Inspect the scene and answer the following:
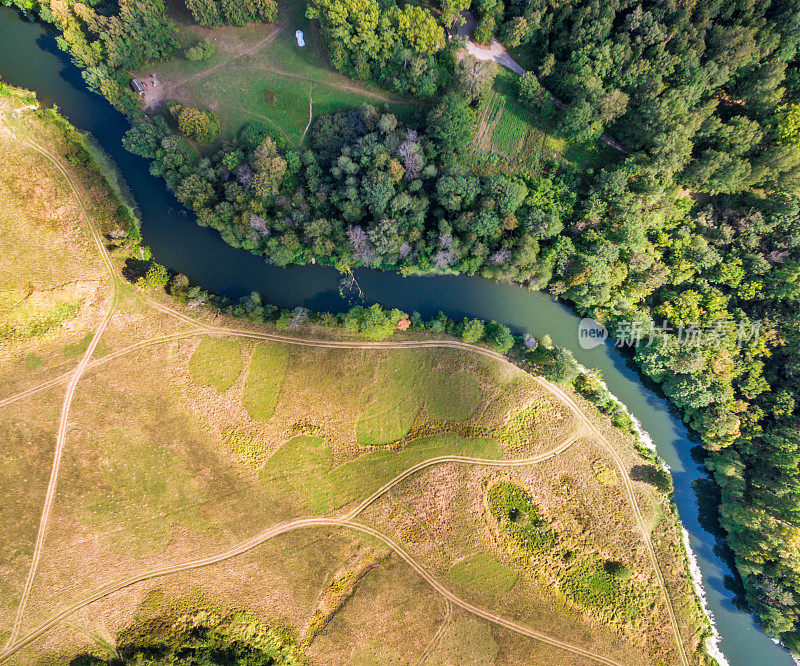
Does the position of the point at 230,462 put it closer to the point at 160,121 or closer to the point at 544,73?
the point at 160,121

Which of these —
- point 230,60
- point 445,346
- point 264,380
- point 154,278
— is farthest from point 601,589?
point 230,60

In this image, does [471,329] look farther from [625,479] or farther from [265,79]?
[265,79]

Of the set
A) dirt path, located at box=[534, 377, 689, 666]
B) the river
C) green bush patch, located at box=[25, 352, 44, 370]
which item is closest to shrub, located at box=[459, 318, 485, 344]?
the river

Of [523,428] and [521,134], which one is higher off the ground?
[521,134]

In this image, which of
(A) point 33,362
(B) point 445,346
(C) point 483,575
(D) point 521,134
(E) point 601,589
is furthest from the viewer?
(B) point 445,346

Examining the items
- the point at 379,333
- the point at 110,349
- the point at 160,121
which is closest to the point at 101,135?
the point at 160,121

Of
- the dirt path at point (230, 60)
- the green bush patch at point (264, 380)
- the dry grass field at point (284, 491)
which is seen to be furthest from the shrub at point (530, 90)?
the green bush patch at point (264, 380)
